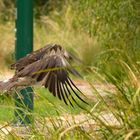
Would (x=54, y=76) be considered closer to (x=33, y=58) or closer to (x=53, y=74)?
(x=53, y=74)

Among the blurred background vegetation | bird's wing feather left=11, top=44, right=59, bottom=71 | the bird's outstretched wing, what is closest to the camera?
the blurred background vegetation

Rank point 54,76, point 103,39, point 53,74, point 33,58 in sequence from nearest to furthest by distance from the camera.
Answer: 1. point 54,76
2. point 53,74
3. point 33,58
4. point 103,39

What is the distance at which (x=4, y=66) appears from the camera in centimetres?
1716

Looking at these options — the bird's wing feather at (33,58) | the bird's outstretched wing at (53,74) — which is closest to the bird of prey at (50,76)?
the bird's outstretched wing at (53,74)

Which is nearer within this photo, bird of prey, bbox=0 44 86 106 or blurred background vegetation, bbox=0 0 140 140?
blurred background vegetation, bbox=0 0 140 140

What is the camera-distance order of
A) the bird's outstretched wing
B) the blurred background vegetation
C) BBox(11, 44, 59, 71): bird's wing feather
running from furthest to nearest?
BBox(11, 44, 59, 71): bird's wing feather < the bird's outstretched wing < the blurred background vegetation

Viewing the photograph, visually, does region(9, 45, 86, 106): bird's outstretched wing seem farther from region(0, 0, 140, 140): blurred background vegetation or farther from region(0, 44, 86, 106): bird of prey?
region(0, 0, 140, 140): blurred background vegetation

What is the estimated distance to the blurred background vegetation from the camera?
5.62 meters

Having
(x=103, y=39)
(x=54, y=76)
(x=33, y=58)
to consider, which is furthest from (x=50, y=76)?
(x=103, y=39)

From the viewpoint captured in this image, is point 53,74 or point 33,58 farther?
point 33,58

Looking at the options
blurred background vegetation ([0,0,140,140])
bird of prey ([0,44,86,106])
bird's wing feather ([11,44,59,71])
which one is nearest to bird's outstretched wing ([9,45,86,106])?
bird of prey ([0,44,86,106])

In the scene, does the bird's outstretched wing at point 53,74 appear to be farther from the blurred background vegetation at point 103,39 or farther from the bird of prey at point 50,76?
the blurred background vegetation at point 103,39

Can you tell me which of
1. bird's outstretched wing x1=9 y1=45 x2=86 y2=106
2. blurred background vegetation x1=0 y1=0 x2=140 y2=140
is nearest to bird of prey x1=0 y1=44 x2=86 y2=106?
bird's outstretched wing x1=9 y1=45 x2=86 y2=106

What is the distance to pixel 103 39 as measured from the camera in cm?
1221
